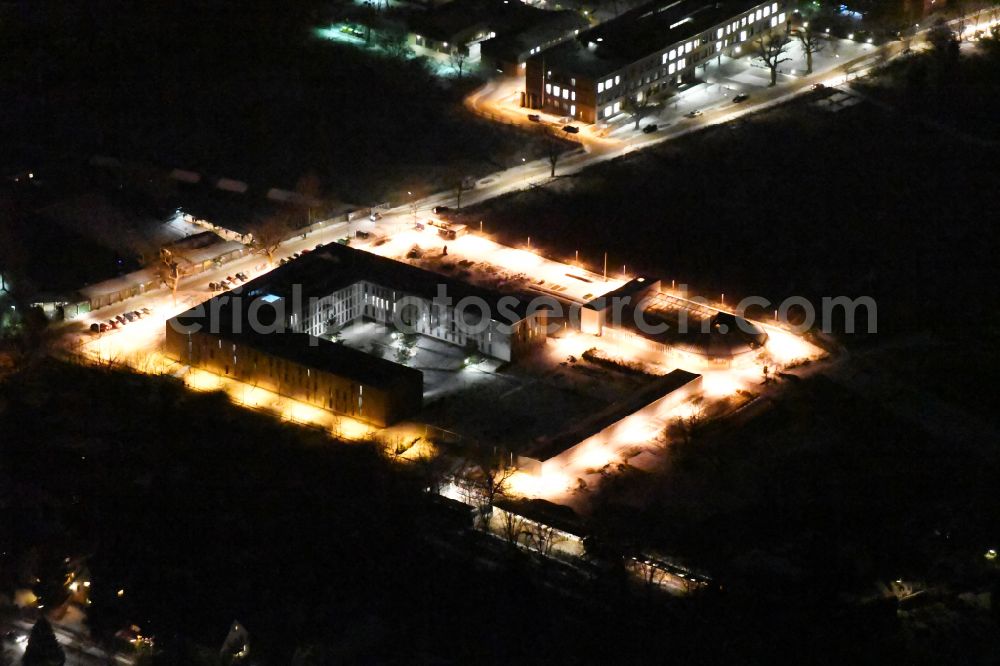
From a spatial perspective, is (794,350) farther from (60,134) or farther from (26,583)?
(60,134)

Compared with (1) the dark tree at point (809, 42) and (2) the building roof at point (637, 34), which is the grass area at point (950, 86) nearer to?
(1) the dark tree at point (809, 42)

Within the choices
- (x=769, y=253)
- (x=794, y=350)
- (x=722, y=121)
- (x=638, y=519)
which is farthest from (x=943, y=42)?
(x=638, y=519)

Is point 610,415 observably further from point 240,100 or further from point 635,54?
point 240,100

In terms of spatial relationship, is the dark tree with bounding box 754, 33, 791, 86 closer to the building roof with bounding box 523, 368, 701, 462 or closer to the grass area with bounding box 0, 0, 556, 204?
the grass area with bounding box 0, 0, 556, 204

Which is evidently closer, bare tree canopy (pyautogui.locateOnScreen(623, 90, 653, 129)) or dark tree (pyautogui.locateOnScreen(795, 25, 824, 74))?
bare tree canopy (pyautogui.locateOnScreen(623, 90, 653, 129))

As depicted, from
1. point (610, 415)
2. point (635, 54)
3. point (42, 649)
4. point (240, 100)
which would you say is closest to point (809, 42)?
point (635, 54)

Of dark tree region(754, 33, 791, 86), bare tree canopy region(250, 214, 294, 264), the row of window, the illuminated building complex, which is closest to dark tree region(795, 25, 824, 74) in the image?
dark tree region(754, 33, 791, 86)

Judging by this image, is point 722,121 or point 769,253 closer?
point 769,253
